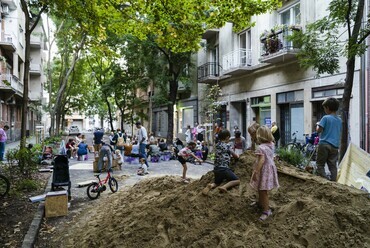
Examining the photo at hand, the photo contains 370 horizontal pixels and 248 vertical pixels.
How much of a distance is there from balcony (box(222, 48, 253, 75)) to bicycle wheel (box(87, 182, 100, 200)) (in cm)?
1390

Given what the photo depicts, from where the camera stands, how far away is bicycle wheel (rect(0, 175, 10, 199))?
8107 mm

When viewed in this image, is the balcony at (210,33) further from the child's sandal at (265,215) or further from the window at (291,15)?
the child's sandal at (265,215)

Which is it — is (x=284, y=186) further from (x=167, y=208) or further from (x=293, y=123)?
(x=293, y=123)

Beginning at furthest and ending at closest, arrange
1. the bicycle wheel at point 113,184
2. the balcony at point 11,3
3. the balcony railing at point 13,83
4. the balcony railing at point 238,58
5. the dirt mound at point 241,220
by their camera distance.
A: 1. the balcony at point 11,3
2. the balcony railing at point 13,83
3. the balcony railing at point 238,58
4. the bicycle wheel at point 113,184
5. the dirt mound at point 241,220

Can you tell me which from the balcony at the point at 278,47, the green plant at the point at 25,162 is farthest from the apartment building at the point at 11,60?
the balcony at the point at 278,47

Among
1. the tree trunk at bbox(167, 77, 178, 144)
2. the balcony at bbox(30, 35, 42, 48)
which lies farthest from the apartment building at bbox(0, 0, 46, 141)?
the tree trunk at bbox(167, 77, 178, 144)

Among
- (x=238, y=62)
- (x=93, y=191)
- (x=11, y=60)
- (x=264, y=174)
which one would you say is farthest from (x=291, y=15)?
(x=11, y=60)

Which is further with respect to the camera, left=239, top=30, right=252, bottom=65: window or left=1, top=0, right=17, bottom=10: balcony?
left=1, top=0, right=17, bottom=10: balcony

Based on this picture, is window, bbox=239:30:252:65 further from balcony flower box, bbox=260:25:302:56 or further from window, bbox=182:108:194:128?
window, bbox=182:108:194:128

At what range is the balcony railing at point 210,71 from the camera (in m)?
24.3

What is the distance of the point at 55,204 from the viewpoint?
6824 millimetres

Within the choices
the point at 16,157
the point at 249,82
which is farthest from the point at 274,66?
the point at 16,157

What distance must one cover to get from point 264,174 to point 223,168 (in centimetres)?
111

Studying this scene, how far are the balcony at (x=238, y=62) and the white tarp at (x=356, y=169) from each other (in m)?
13.9
